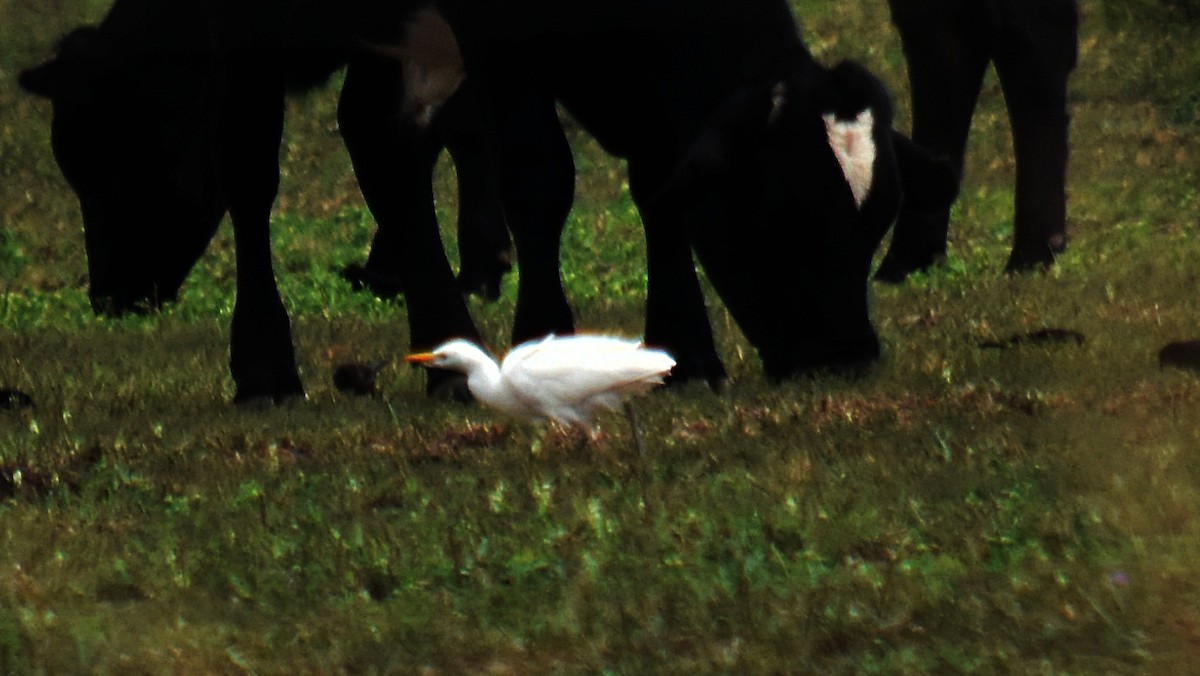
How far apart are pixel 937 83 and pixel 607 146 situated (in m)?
4.05

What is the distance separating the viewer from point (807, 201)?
26.7 ft

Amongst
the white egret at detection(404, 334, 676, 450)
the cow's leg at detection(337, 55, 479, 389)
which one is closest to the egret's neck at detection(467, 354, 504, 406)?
the white egret at detection(404, 334, 676, 450)

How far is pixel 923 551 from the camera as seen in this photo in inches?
214

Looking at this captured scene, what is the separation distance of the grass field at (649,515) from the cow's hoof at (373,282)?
2465 mm

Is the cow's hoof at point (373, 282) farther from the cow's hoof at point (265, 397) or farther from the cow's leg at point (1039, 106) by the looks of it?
the cow's hoof at point (265, 397)

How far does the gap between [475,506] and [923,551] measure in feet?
4.08

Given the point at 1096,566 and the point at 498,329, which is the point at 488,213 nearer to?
the point at 498,329

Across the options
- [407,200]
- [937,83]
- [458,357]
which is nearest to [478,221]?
[937,83]

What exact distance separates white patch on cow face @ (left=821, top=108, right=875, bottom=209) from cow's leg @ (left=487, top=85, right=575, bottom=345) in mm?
1067

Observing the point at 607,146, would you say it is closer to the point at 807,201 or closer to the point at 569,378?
the point at 807,201

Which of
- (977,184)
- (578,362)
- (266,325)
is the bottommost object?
(977,184)

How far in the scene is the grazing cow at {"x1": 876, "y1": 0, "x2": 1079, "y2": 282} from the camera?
12.5 meters

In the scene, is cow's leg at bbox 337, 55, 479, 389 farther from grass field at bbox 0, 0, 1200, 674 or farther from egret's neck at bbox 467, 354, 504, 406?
egret's neck at bbox 467, 354, 504, 406

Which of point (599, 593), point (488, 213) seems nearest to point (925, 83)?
point (488, 213)
